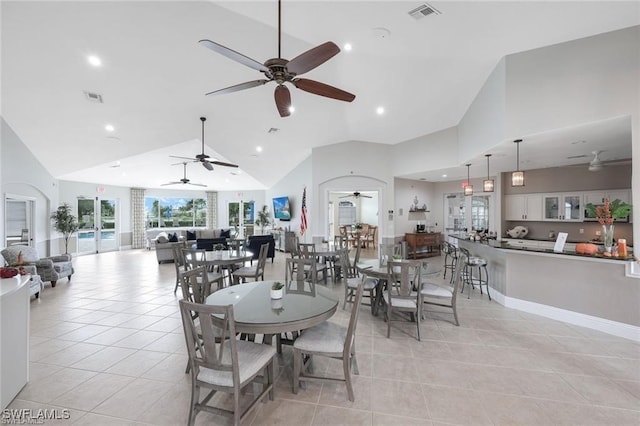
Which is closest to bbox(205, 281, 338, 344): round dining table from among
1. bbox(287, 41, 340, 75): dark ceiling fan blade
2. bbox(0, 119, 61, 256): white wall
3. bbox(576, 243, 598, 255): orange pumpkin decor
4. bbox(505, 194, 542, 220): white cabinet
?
bbox(287, 41, 340, 75): dark ceiling fan blade

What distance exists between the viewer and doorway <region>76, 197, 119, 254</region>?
10.3 m

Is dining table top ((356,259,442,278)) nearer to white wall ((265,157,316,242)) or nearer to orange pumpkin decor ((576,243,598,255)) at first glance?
orange pumpkin decor ((576,243,598,255))

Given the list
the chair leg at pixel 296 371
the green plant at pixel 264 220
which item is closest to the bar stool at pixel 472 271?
the chair leg at pixel 296 371

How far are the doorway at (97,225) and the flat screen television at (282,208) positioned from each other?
6.60 metres

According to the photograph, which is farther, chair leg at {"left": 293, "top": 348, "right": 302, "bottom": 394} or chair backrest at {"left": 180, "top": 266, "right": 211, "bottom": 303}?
chair backrest at {"left": 180, "top": 266, "right": 211, "bottom": 303}

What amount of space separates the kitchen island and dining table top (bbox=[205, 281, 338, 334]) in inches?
134

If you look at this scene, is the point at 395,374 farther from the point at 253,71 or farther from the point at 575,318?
the point at 253,71

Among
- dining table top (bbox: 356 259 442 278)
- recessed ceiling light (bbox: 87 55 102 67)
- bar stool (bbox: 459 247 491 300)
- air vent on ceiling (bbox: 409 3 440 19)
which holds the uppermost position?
recessed ceiling light (bbox: 87 55 102 67)

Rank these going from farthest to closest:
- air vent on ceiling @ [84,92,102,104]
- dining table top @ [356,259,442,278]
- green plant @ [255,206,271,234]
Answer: green plant @ [255,206,271,234]
air vent on ceiling @ [84,92,102,104]
dining table top @ [356,259,442,278]

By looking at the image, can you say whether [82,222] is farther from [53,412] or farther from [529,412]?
[529,412]

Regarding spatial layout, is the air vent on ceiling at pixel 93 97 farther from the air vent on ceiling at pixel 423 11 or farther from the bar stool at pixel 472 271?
the bar stool at pixel 472 271

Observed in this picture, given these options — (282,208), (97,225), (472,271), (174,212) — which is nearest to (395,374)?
(472,271)

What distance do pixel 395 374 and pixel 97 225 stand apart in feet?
40.6

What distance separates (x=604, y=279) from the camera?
3.61 meters
